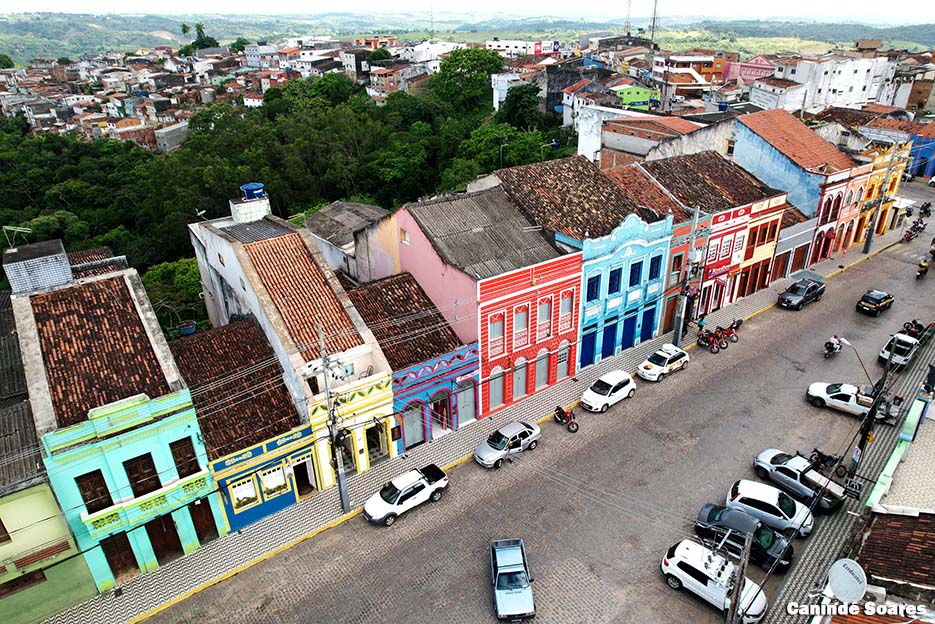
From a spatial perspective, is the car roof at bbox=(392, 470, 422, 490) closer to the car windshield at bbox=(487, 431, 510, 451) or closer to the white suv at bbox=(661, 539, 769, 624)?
the car windshield at bbox=(487, 431, 510, 451)

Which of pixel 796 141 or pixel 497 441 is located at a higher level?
pixel 796 141

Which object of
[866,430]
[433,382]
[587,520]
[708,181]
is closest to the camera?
[587,520]

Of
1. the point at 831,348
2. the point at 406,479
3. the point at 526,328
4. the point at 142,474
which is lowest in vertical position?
the point at 831,348

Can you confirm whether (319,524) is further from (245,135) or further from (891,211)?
(245,135)

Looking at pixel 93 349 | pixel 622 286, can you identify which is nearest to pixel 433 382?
pixel 622 286

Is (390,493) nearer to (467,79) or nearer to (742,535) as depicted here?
(742,535)

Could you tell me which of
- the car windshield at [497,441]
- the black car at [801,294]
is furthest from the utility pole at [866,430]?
the car windshield at [497,441]

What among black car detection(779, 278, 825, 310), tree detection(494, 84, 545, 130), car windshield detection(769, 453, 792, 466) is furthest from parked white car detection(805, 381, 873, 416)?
tree detection(494, 84, 545, 130)
